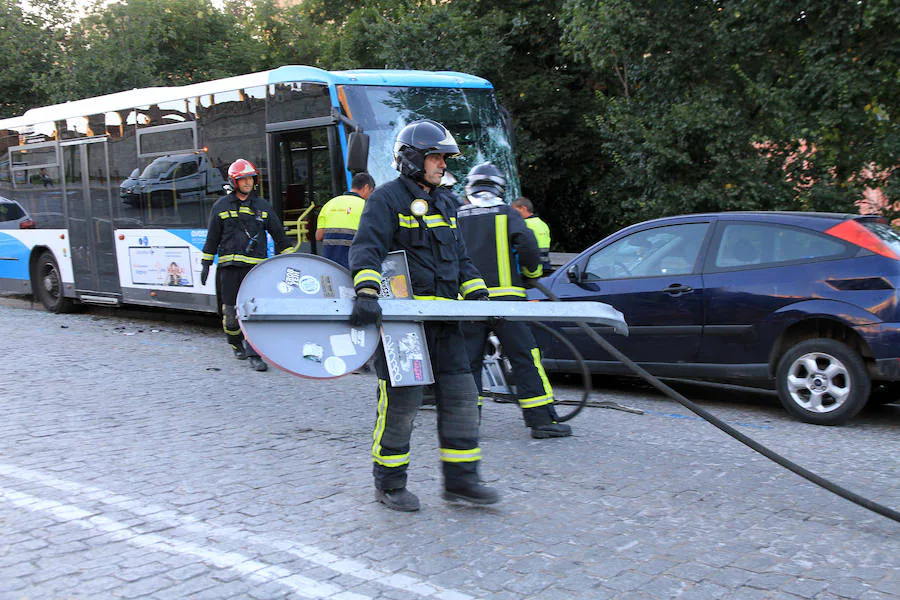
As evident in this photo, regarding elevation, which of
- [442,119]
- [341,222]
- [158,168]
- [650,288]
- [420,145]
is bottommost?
[650,288]

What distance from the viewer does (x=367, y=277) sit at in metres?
4.23

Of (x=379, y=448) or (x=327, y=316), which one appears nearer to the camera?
(x=327, y=316)

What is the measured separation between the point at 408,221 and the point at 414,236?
0.08 m

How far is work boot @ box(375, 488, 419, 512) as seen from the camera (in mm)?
4461

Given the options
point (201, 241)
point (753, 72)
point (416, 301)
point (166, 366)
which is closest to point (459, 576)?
point (416, 301)

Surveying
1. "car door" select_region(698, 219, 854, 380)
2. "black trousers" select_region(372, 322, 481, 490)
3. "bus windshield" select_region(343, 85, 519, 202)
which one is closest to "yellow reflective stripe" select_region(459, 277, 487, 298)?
"black trousers" select_region(372, 322, 481, 490)

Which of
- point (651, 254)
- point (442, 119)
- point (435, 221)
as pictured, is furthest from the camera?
point (442, 119)

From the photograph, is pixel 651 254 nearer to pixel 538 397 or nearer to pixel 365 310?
pixel 538 397

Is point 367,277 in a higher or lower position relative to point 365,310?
higher

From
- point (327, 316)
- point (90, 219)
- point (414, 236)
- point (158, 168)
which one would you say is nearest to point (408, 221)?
point (414, 236)

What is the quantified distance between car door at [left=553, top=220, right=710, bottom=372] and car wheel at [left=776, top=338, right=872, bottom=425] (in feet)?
2.52

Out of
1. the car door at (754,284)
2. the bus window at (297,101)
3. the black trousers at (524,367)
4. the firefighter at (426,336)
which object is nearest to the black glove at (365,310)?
the firefighter at (426,336)

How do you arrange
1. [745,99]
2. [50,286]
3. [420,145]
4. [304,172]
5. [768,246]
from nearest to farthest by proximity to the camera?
[420,145] < [768,246] < [304,172] < [745,99] < [50,286]

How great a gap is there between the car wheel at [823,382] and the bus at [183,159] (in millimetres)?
4497
